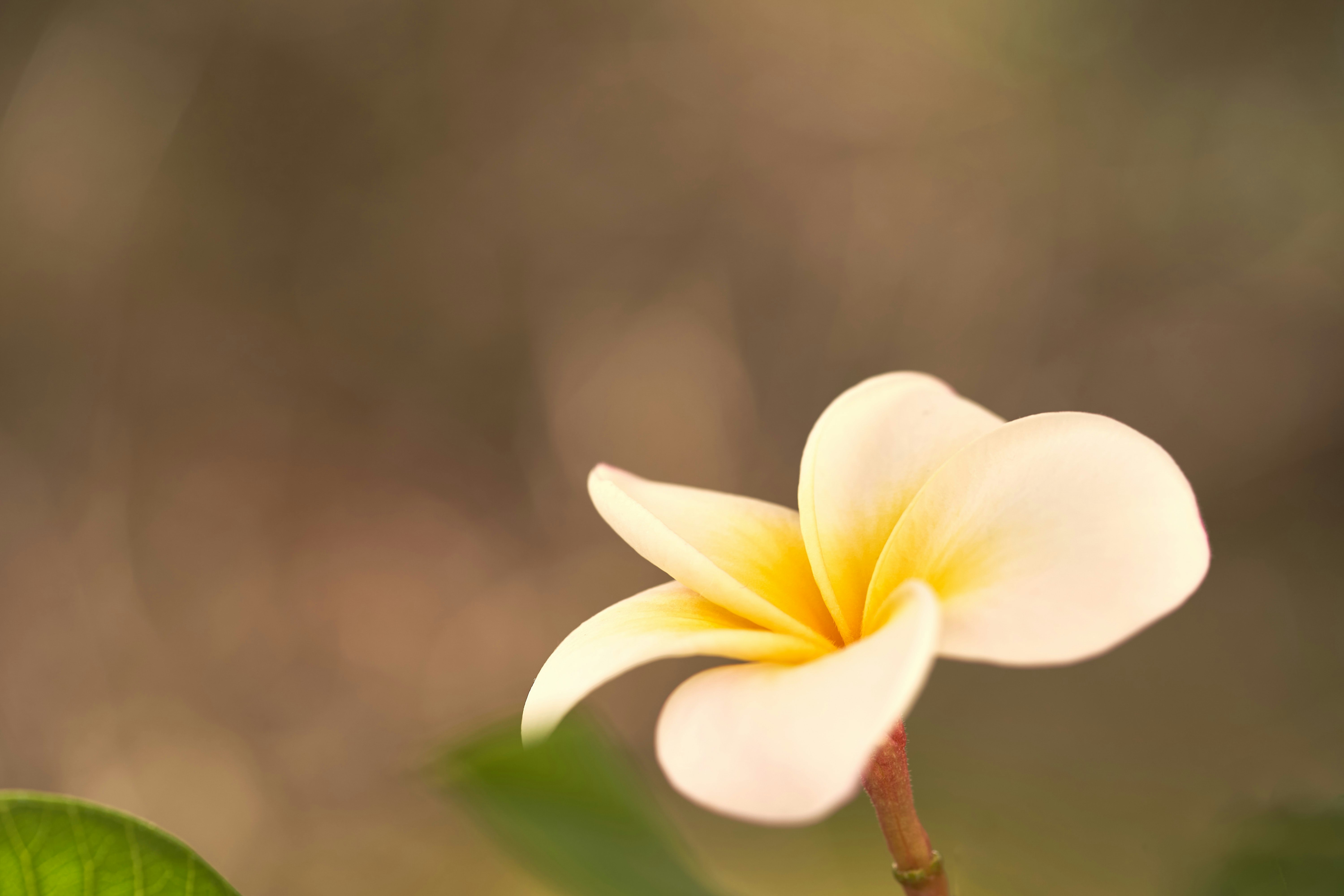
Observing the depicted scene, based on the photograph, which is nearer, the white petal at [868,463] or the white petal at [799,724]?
the white petal at [799,724]

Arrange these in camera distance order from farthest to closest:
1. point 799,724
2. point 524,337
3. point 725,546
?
point 524,337, point 725,546, point 799,724

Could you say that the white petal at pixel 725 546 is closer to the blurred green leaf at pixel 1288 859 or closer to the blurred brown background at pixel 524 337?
the blurred green leaf at pixel 1288 859

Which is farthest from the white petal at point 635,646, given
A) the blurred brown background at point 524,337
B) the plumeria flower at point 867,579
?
the blurred brown background at point 524,337

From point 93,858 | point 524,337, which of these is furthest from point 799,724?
point 524,337

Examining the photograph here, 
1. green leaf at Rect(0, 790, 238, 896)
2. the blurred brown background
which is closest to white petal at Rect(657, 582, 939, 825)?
green leaf at Rect(0, 790, 238, 896)

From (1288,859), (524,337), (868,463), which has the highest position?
(524,337)

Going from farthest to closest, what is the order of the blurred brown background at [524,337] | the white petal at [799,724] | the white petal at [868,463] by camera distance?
the blurred brown background at [524,337] → the white petal at [868,463] → the white petal at [799,724]

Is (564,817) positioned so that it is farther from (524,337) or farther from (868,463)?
(524,337)
